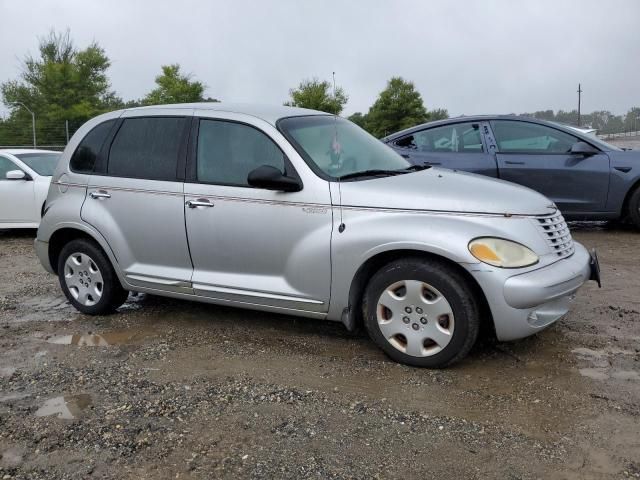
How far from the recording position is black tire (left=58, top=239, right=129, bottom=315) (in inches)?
198

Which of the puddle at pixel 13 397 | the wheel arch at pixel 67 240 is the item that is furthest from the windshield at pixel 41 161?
the puddle at pixel 13 397

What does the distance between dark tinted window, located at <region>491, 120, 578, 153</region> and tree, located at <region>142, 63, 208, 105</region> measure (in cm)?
2970

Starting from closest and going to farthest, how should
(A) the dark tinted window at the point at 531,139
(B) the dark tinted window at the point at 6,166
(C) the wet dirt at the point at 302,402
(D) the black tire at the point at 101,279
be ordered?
(C) the wet dirt at the point at 302,402 < (D) the black tire at the point at 101,279 < (A) the dark tinted window at the point at 531,139 < (B) the dark tinted window at the point at 6,166

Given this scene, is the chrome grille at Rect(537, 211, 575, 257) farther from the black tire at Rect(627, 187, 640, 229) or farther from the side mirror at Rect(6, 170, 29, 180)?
the side mirror at Rect(6, 170, 29, 180)

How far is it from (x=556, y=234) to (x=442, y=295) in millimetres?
892

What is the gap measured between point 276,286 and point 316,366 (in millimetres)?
612

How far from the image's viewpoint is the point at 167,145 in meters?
4.73

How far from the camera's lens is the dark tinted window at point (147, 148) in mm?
4695

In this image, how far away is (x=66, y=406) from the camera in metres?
3.54

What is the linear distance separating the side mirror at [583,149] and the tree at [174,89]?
30.3 m

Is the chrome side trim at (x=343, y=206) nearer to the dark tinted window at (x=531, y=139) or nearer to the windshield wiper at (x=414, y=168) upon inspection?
the windshield wiper at (x=414, y=168)

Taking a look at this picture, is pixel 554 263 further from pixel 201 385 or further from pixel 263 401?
pixel 201 385

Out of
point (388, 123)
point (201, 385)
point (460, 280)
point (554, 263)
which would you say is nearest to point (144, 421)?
point (201, 385)

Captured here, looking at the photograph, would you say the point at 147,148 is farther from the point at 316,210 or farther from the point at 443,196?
the point at 443,196
